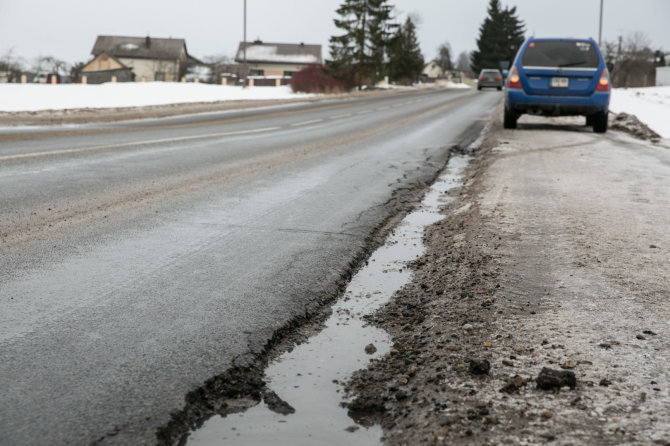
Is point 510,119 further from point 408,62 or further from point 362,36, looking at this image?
point 408,62

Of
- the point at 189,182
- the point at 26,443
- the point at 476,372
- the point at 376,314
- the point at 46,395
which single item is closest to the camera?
the point at 26,443

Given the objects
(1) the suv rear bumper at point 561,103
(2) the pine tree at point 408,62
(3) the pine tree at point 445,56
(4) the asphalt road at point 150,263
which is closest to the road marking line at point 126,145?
(4) the asphalt road at point 150,263

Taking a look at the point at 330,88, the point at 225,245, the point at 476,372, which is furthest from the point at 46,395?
the point at 330,88

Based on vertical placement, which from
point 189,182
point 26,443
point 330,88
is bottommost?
point 26,443

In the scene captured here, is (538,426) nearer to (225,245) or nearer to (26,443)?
(26,443)

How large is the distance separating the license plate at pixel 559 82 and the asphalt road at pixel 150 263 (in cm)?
428

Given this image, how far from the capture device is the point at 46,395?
2.30 metres

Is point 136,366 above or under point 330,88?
under

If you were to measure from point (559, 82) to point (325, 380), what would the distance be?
38.6 feet

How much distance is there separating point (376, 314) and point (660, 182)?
5314mm

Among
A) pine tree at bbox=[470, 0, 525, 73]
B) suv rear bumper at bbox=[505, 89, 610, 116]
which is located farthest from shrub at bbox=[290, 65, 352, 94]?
pine tree at bbox=[470, 0, 525, 73]

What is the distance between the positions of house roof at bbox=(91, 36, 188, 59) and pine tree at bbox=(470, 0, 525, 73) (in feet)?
155

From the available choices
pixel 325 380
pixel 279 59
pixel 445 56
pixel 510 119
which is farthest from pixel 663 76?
pixel 445 56

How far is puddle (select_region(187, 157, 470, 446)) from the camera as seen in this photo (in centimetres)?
219
